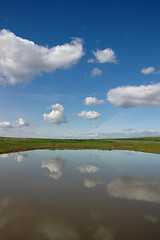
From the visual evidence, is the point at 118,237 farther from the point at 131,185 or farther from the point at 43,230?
the point at 131,185

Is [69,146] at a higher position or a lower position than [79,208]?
higher

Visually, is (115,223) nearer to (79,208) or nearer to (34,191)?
(79,208)

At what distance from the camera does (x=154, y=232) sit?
7.57 m

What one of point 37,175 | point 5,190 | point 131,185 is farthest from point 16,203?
point 131,185

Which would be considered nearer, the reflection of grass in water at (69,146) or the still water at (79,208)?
the still water at (79,208)

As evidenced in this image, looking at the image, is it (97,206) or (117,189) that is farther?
(117,189)

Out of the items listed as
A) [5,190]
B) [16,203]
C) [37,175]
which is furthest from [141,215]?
[37,175]

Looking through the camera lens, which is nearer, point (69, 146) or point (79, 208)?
point (79, 208)

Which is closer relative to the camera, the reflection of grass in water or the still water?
the still water

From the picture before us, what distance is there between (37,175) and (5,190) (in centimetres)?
480

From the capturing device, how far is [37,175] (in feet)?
57.2

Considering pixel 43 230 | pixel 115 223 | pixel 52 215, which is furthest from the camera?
pixel 52 215

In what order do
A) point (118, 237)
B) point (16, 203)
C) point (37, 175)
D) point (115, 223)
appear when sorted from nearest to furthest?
point (118, 237)
point (115, 223)
point (16, 203)
point (37, 175)

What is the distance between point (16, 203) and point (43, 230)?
153 inches
